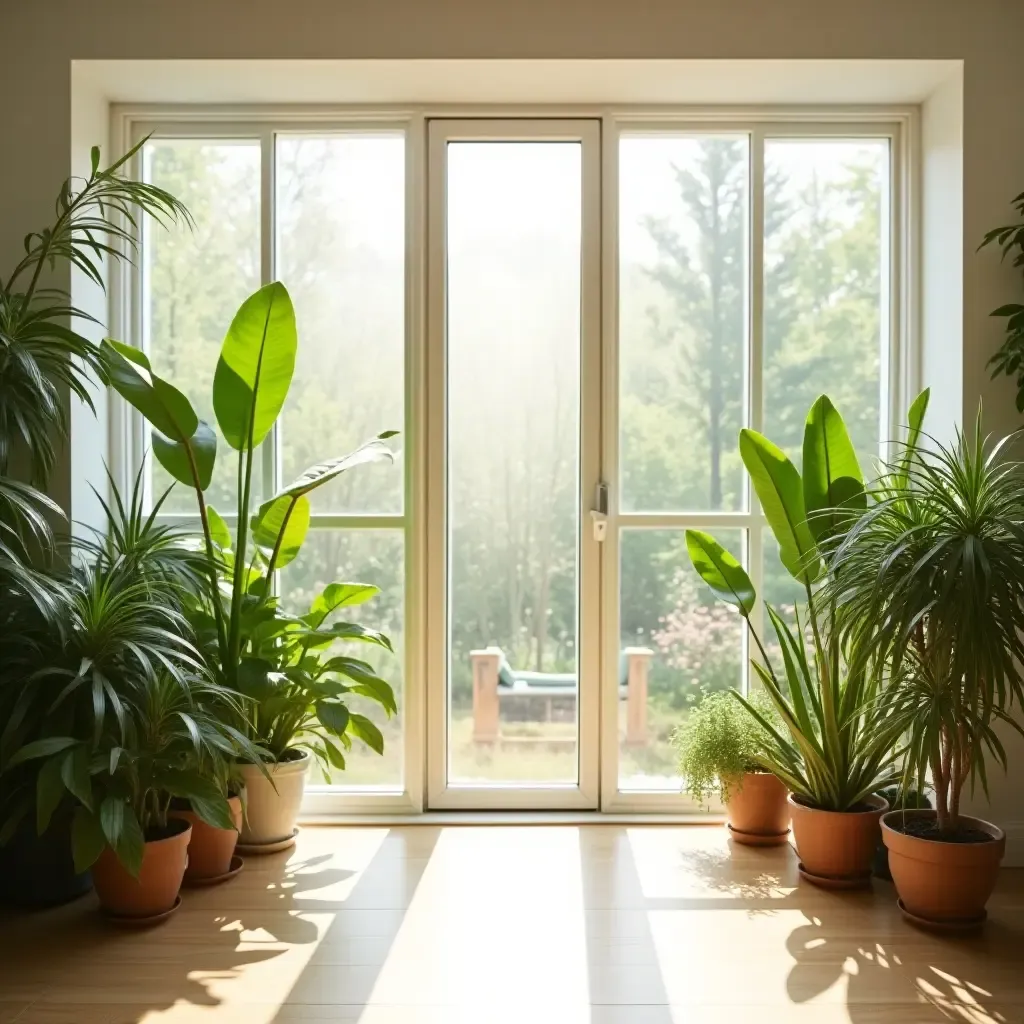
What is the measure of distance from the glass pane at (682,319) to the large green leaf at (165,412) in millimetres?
1432

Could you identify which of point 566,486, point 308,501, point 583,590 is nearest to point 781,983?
point 583,590

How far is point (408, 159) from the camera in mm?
3432

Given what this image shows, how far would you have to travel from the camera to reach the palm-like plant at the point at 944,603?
2406 millimetres

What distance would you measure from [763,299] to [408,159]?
4.35ft

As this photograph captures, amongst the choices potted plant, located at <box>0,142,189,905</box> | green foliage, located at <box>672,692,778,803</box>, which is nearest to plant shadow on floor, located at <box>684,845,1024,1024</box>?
green foliage, located at <box>672,692,778,803</box>

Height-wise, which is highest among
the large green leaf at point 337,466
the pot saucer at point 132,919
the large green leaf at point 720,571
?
the large green leaf at point 337,466

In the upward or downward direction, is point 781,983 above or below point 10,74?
below

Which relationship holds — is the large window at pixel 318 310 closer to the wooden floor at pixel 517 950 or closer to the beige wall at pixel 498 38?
the beige wall at pixel 498 38

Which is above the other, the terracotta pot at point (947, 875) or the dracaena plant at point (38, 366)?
the dracaena plant at point (38, 366)

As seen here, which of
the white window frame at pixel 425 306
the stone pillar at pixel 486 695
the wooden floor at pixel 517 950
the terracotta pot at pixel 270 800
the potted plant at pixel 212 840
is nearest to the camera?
the wooden floor at pixel 517 950

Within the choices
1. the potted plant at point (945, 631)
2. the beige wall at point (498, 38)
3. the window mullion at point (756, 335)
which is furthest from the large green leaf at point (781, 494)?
the beige wall at point (498, 38)

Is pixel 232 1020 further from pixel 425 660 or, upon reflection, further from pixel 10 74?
pixel 10 74

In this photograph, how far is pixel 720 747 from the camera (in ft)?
10.2

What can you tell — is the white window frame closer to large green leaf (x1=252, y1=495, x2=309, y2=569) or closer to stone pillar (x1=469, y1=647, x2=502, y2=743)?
stone pillar (x1=469, y1=647, x2=502, y2=743)
